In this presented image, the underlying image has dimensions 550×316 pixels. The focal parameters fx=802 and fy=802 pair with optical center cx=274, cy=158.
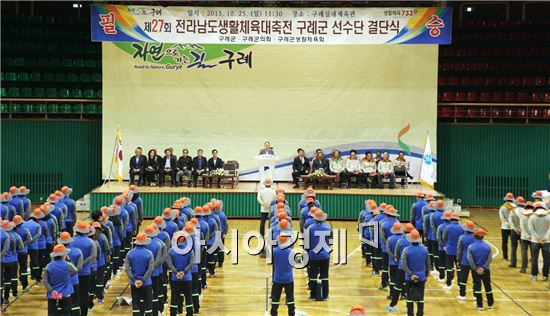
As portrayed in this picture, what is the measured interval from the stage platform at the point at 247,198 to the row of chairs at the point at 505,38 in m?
8.55

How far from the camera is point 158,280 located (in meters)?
15.7

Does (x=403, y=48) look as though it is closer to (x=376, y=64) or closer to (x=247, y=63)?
(x=376, y=64)

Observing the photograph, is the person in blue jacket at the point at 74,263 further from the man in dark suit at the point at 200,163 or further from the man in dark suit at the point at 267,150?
the man in dark suit at the point at 267,150

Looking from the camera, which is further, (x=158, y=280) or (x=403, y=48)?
(x=403, y=48)

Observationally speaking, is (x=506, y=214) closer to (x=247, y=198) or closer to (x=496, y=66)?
(x=247, y=198)

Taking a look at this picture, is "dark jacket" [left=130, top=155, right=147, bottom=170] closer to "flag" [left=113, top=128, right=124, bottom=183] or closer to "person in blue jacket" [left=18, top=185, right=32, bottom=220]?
"flag" [left=113, top=128, right=124, bottom=183]

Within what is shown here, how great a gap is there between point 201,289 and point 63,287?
450 cm

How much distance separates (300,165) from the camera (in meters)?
29.3

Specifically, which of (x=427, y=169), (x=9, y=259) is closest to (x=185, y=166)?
(x=427, y=169)

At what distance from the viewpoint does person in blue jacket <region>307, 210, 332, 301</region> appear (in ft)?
55.8

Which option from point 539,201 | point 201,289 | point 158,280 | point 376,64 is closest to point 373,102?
point 376,64

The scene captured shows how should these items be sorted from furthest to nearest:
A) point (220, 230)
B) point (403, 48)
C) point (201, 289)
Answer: point (403, 48)
point (220, 230)
point (201, 289)

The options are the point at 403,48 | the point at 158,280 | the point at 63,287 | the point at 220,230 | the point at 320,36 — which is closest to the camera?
the point at 63,287

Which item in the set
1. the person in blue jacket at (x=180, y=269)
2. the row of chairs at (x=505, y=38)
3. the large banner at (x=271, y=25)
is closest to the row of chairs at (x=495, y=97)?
the row of chairs at (x=505, y=38)
